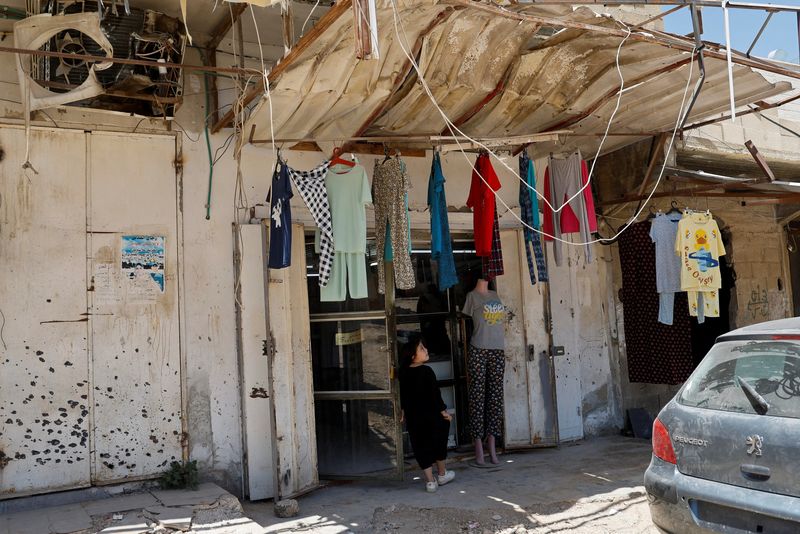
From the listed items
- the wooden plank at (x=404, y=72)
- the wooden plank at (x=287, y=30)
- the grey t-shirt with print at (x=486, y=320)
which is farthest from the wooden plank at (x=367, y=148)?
the grey t-shirt with print at (x=486, y=320)

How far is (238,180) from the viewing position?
6.43 meters

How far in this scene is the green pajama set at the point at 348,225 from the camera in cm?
614

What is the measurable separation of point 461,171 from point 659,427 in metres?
4.28

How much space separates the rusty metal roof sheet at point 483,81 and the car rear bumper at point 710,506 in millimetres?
3226

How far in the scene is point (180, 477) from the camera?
5.89m

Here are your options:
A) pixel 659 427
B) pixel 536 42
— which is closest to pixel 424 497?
pixel 659 427

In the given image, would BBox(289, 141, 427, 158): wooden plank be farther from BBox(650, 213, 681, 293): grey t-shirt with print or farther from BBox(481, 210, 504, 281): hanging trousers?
BBox(650, 213, 681, 293): grey t-shirt with print

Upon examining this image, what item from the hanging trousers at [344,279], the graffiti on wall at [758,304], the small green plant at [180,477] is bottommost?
the small green plant at [180,477]

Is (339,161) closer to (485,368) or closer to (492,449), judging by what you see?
(485,368)

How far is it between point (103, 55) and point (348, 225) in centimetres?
241

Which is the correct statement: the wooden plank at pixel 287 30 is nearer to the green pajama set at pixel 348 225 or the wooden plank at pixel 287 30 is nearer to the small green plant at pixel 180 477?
the green pajama set at pixel 348 225

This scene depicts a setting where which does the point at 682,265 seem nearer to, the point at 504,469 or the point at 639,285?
the point at 639,285

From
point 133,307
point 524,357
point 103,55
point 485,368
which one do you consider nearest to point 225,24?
point 103,55

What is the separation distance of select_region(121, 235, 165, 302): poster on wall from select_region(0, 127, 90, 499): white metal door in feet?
1.14
